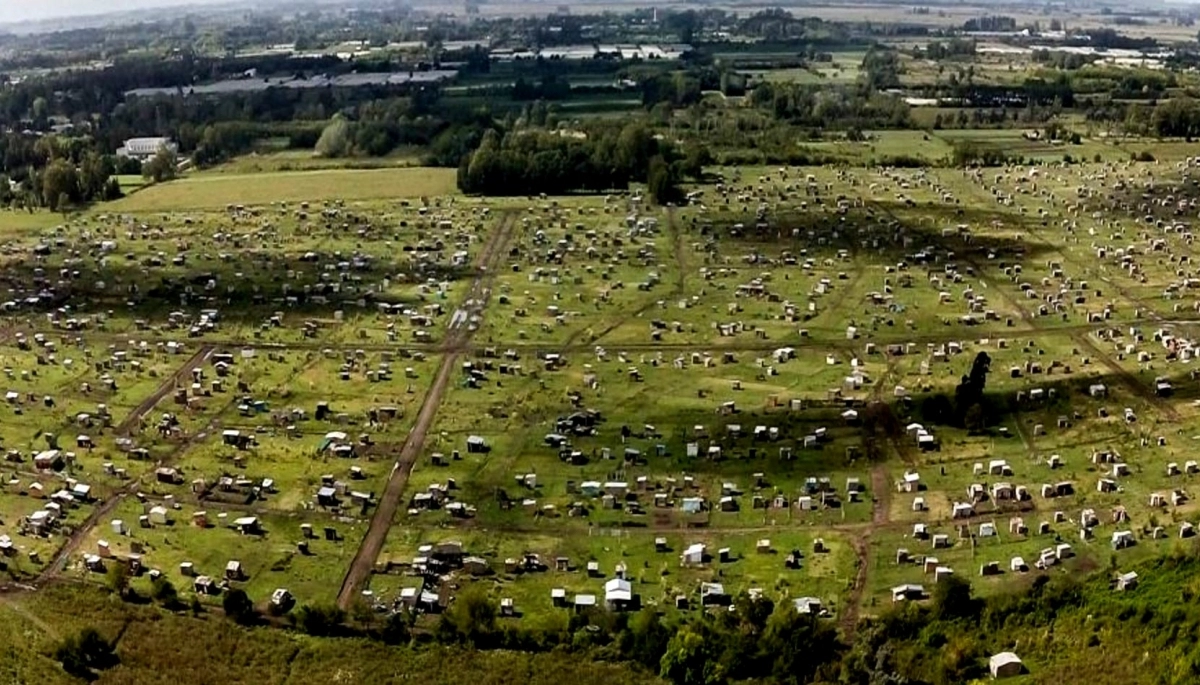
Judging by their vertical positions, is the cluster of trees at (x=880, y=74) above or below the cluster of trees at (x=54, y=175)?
below

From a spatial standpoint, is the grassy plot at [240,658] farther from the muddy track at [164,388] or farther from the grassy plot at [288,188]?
the grassy plot at [288,188]

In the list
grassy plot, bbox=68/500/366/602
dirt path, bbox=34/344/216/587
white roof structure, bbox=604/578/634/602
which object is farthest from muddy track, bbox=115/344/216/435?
white roof structure, bbox=604/578/634/602

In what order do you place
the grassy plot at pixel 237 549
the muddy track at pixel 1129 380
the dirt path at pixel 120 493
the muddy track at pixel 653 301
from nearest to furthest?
the grassy plot at pixel 237 549 < the dirt path at pixel 120 493 < the muddy track at pixel 1129 380 < the muddy track at pixel 653 301

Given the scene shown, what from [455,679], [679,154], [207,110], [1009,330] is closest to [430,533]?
[455,679]

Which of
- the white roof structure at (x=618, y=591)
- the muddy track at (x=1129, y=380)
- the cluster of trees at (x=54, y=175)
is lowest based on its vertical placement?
the muddy track at (x=1129, y=380)

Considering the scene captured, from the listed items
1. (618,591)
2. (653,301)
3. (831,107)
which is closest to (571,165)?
(653,301)

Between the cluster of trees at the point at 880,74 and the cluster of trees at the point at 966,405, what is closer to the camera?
the cluster of trees at the point at 966,405

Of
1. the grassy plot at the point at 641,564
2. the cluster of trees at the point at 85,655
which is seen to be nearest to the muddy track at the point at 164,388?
the grassy plot at the point at 641,564
